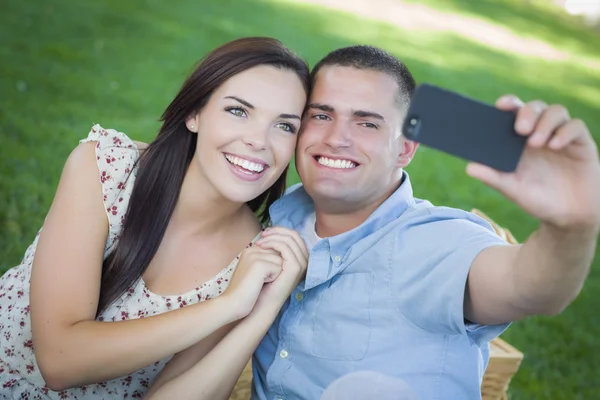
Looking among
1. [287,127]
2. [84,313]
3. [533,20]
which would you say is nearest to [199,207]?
[287,127]

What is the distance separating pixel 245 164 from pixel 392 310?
610mm

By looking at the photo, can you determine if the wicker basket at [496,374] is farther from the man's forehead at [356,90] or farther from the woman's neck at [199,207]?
the man's forehead at [356,90]

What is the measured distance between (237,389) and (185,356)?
0.67 m

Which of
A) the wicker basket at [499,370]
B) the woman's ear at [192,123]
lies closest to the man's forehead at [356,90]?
the woman's ear at [192,123]

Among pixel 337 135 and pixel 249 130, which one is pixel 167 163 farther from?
pixel 337 135

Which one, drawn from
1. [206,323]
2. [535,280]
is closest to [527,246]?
[535,280]

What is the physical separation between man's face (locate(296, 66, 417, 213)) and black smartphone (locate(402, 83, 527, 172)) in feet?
2.57

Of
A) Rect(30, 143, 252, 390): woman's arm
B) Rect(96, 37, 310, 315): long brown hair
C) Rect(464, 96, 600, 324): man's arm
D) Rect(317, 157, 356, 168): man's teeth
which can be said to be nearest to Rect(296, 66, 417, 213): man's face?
Rect(317, 157, 356, 168): man's teeth

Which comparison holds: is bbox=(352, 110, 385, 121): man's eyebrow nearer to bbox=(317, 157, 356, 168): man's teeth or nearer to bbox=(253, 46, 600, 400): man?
bbox=(253, 46, 600, 400): man

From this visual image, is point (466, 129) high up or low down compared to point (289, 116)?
up

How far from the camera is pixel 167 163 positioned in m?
2.35

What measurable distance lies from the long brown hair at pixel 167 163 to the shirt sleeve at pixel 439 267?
2.14ft

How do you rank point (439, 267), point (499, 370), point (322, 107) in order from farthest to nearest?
point (499, 370), point (322, 107), point (439, 267)

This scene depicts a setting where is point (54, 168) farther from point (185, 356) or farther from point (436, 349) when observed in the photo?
point (436, 349)
